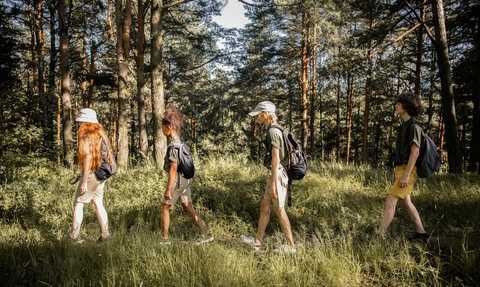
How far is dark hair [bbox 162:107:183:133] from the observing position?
407 centimetres

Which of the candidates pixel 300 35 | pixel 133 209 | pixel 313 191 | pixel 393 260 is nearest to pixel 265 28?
pixel 300 35

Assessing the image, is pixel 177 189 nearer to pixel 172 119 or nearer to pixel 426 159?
pixel 172 119

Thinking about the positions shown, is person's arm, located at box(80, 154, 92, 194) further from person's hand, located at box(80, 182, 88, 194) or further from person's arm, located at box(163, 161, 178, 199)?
person's arm, located at box(163, 161, 178, 199)

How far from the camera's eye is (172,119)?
409 centimetres

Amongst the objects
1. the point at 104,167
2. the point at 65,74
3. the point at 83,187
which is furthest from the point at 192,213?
the point at 65,74

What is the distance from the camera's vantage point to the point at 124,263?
2877 mm

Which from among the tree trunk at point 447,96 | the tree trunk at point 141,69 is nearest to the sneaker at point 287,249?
the tree trunk at point 141,69

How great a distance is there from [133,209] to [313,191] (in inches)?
151

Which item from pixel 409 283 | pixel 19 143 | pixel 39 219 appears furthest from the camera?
pixel 19 143

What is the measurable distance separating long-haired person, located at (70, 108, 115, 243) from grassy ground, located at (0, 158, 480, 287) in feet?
0.95

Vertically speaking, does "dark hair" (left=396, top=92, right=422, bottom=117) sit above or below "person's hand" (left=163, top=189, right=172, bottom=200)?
above

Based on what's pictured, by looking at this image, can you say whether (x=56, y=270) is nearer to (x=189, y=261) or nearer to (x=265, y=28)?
(x=189, y=261)

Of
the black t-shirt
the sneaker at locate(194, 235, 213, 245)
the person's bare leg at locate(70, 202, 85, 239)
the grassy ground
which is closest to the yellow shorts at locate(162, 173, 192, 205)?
the grassy ground

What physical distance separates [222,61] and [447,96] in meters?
9.50
